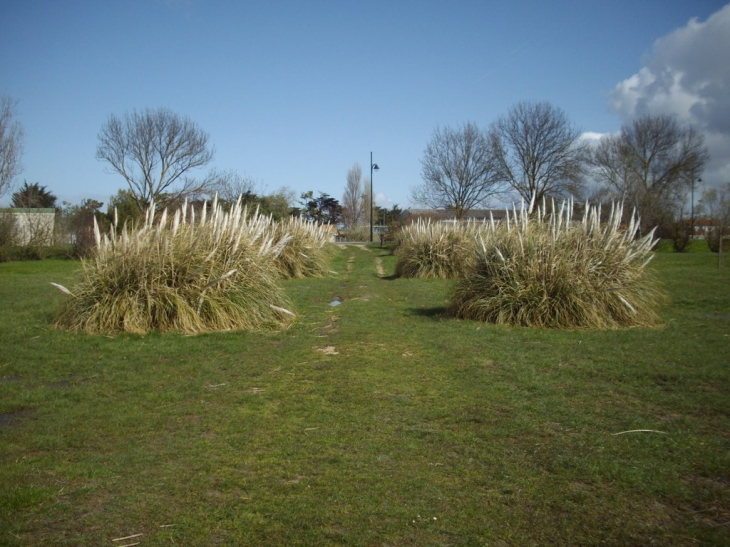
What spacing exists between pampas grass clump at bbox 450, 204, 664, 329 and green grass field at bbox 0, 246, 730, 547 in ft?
3.20

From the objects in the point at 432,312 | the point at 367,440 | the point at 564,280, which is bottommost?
the point at 367,440

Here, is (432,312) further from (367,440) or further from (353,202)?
(353,202)

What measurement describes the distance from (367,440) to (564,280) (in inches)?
241

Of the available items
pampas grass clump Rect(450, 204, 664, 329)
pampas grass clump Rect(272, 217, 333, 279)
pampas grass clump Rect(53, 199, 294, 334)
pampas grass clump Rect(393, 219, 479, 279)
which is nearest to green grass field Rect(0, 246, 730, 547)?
pampas grass clump Rect(53, 199, 294, 334)

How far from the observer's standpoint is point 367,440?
433cm

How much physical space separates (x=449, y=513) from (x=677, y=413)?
8.70ft

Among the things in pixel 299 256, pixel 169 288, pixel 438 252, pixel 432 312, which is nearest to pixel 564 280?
pixel 432 312

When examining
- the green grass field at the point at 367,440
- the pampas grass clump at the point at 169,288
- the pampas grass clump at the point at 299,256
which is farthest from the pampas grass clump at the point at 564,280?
the pampas grass clump at the point at 299,256

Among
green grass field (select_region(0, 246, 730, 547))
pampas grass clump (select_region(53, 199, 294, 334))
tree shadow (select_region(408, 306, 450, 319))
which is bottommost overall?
green grass field (select_region(0, 246, 730, 547))

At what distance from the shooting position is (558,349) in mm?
7496

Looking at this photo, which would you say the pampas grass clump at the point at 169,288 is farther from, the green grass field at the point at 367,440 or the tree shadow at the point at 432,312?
the tree shadow at the point at 432,312

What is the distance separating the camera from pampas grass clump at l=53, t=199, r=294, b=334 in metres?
8.99

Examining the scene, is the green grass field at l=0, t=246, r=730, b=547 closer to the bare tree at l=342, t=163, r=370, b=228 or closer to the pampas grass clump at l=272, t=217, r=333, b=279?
the pampas grass clump at l=272, t=217, r=333, b=279

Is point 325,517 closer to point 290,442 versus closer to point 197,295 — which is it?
point 290,442
